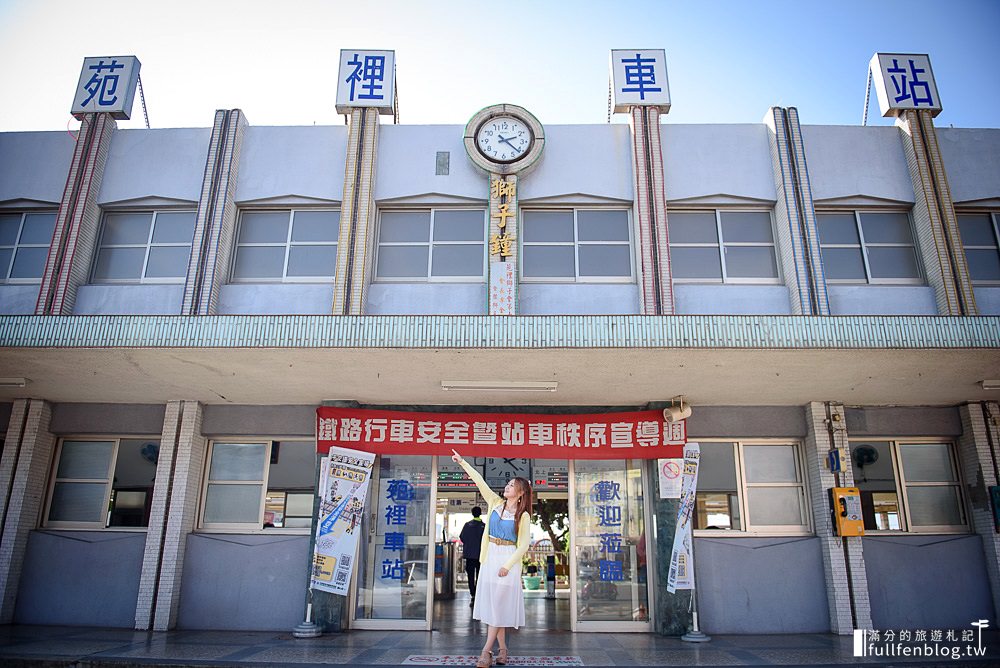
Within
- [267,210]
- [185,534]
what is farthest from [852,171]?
[185,534]

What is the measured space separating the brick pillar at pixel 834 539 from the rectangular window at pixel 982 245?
2.98 metres

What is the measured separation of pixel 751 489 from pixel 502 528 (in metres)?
5.01

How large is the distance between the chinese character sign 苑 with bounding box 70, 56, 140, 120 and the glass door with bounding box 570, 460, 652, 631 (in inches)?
363

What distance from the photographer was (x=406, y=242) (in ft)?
35.1

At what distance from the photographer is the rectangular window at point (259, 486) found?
34.3 feet

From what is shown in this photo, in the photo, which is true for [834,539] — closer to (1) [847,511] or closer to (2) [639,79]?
(1) [847,511]

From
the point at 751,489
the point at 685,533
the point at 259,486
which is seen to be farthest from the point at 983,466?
the point at 259,486

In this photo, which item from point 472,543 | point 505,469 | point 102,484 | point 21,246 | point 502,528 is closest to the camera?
point 502,528

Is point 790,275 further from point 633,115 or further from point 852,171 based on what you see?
point 633,115

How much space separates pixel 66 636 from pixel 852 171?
13.0 meters

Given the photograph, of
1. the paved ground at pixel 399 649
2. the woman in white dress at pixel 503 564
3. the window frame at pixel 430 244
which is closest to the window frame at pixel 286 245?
the window frame at pixel 430 244

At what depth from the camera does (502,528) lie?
7230 millimetres

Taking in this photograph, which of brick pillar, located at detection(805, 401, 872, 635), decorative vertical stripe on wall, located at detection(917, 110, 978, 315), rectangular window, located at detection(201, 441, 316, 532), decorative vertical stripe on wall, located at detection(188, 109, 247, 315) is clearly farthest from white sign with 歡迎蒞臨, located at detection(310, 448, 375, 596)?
decorative vertical stripe on wall, located at detection(917, 110, 978, 315)

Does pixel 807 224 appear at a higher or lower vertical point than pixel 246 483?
higher
